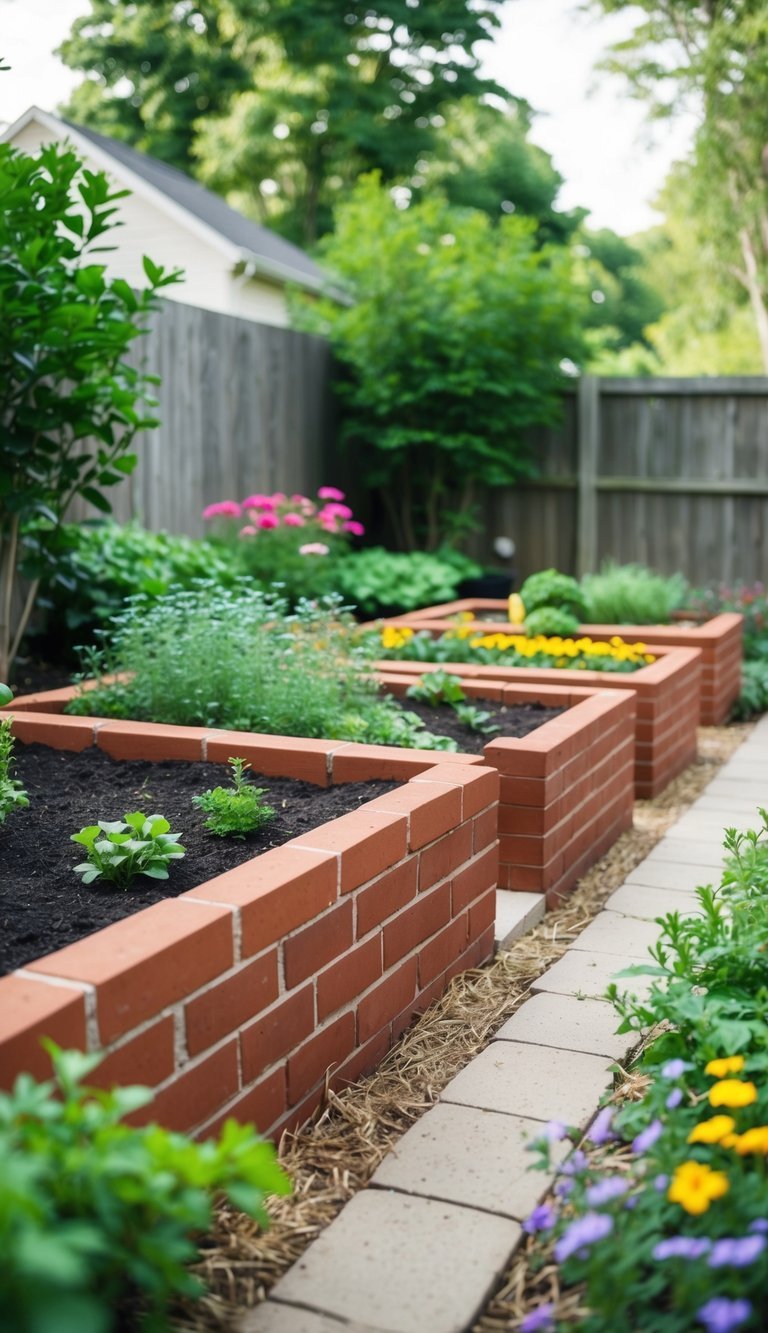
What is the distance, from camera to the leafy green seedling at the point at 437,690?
4469 millimetres

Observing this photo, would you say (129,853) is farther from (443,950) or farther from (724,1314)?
(724,1314)

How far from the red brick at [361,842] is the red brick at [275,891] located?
4 cm

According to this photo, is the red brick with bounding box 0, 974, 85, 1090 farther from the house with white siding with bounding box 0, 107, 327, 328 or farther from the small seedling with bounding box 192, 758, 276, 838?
the house with white siding with bounding box 0, 107, 327, 328

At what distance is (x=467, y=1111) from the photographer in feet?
7.38

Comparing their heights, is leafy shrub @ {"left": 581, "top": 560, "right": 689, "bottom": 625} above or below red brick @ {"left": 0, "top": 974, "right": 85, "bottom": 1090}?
above

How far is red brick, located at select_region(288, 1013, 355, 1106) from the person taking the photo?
84.6 inches

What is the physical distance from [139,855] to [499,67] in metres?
23.4

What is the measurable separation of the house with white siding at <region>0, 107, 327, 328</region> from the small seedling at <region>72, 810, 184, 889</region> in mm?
12924

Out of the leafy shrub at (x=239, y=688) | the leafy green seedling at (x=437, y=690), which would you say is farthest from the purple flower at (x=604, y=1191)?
the leafy green seedling at (x=437, y=690)

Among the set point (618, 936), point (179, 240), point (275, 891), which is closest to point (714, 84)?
point (179, 240)

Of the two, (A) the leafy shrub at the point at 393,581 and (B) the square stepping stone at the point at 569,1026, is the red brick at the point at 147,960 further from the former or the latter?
(A) the leafy shrub at the point at 393,581

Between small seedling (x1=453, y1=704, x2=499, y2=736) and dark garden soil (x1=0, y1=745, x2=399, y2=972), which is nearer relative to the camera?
dark garden soil (x1=0, y1=745, x2=399, y2=972)

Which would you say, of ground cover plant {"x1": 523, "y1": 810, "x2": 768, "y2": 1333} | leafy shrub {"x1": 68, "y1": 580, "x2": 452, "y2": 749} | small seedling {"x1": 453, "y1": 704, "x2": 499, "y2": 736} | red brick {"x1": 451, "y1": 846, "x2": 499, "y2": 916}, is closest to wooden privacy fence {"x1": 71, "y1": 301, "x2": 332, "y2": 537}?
leafy shrub {"x1": 68, "y1": 580, "x2": 452, "y2": 749}

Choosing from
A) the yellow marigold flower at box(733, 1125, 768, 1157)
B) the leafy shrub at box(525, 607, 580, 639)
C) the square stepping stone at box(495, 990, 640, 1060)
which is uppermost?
the leafy shrub at box(525, 607, 580, 639)
